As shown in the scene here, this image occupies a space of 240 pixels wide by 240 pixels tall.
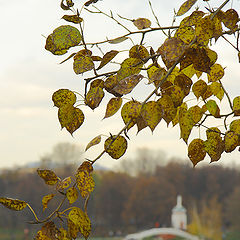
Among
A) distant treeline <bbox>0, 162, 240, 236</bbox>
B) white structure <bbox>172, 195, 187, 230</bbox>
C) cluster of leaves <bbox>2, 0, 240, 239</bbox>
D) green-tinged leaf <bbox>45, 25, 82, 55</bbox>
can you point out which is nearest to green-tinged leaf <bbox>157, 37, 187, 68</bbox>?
cluster of leaves <bbox>2, 0, 240, 239</bbox>

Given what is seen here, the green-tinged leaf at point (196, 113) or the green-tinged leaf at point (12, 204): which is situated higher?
the green-tinged leaf at point (196, 113)

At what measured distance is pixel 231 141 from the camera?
0.68 m

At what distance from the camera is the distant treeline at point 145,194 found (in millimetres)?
22469

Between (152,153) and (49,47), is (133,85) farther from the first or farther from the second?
(152,153)

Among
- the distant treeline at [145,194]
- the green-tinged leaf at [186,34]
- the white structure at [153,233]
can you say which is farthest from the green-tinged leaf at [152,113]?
the distant treeline at [145,194]

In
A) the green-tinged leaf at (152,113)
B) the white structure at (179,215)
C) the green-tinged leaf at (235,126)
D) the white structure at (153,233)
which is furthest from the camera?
the white structure at (179,215)

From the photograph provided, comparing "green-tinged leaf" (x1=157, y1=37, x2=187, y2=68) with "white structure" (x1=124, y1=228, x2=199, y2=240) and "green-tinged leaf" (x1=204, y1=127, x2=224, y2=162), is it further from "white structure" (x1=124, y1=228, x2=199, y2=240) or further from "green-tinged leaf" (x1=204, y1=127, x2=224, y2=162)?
"white structure" (x1=124, y1=228, x2=199, y2=240)

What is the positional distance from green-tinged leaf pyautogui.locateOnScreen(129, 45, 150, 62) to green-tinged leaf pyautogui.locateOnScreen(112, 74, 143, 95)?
11 cm

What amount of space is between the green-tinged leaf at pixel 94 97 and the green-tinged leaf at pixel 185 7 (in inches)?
5.7

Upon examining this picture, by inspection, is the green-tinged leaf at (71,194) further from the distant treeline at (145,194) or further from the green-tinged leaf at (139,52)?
the distant treeline at (145,194)

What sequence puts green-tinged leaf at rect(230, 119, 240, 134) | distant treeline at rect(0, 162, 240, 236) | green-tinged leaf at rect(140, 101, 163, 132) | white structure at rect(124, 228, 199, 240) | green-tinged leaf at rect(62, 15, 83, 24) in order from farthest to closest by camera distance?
distant treeline at rect(0, 162, 240, 236), white structure at rect(124, 228, 199, 240), green-tinged leaf at rect(230, 119, 240, 134), green-tinged leaf at rect(62, 15, 83, 24), green-tinged leaf at rect(140, 101, 163, 132)

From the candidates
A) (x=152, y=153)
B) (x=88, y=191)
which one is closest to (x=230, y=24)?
(x=88, y=191)

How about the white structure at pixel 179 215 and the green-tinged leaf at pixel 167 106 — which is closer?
the green-tinged leaf at pixel 167 106

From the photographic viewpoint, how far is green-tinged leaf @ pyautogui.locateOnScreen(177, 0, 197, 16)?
0.63m
